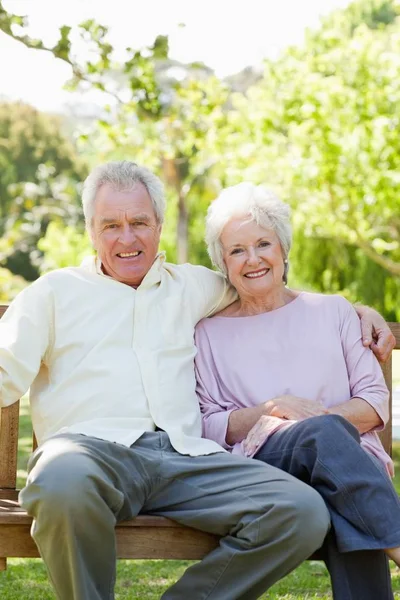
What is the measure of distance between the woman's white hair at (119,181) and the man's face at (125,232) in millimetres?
21

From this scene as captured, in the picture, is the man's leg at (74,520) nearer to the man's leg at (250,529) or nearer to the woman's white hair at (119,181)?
the man's leg at (250,529)

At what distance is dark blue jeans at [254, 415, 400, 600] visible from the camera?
281cm

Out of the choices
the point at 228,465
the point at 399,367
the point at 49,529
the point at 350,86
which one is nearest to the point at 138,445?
the point at 228,465

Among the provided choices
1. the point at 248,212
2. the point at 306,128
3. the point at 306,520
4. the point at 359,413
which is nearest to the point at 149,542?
the point at 306,520

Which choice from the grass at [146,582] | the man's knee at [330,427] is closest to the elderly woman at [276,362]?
the man's knee at [330,427]

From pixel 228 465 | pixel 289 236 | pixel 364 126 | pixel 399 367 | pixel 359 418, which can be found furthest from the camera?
pixel 364 126

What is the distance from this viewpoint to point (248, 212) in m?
3.52

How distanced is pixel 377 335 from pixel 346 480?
2.60ft

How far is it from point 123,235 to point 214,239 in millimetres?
383

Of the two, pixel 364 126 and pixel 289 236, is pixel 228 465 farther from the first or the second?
pixel 364 126

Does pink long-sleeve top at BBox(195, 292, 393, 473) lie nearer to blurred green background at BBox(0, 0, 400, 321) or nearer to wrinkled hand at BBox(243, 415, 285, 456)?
wrinkled hand at BBox(243, 415, 285, 456)

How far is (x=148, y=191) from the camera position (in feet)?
11.5

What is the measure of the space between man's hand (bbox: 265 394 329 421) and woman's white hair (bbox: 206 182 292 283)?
0.61 metres

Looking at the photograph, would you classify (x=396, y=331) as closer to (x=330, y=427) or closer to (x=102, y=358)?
(x=330, y=427)
